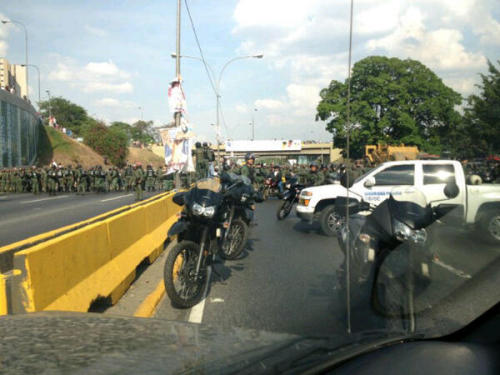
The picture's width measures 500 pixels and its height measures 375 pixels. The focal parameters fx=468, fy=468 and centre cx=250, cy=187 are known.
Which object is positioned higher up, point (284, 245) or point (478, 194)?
point (478, 194)

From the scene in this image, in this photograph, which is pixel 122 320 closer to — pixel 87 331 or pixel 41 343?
pixel 87 331

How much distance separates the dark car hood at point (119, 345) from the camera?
156cm

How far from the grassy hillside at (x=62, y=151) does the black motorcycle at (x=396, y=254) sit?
53390mm

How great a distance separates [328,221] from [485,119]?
499cm

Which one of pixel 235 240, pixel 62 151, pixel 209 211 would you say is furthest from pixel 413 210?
pixel 62 151

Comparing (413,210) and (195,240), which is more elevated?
(413,210)

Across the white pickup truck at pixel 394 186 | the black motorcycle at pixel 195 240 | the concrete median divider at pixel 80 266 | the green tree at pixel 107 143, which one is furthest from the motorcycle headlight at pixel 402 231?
the green tree at pixel 107 143

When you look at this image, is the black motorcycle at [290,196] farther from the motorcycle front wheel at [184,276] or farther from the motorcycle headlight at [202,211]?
the motorcycle front wheel at [184,276]

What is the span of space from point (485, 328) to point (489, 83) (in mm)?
4078

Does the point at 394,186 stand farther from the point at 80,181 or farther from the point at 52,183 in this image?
the point at 80,181

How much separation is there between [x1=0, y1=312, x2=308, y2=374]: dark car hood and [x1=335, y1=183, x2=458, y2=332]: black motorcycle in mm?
1419

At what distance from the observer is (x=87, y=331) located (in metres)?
1.97

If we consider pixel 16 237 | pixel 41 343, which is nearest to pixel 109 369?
pixel 41 343

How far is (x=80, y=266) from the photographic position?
427 centimetres
